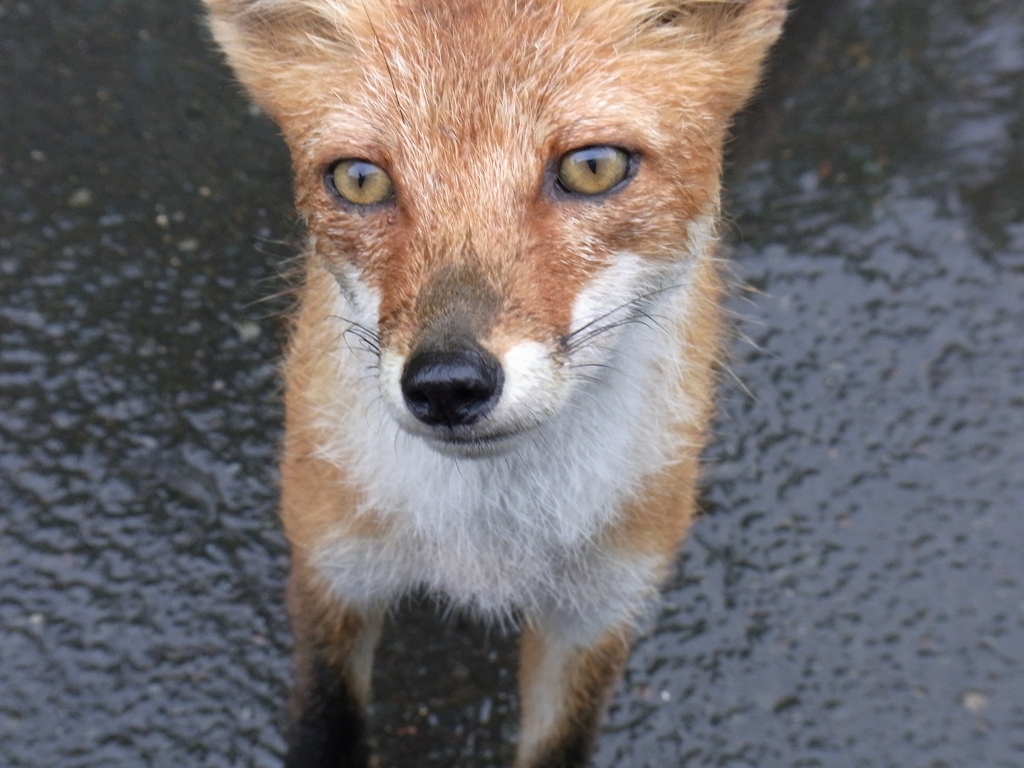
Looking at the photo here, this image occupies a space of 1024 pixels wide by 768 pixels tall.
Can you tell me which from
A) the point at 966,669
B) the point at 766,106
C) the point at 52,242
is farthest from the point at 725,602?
the point at 52,242

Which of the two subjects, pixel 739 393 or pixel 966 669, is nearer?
pixel 966 669

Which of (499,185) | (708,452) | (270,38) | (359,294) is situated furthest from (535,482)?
(708,452)

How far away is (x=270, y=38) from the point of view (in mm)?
2721

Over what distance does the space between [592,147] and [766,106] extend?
3608 mm

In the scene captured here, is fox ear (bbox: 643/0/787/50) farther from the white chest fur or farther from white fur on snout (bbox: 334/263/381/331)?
white fur on snout (bbox: 334/263/381/331)

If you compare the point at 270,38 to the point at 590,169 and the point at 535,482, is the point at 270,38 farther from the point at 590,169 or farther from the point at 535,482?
the point at 535,482

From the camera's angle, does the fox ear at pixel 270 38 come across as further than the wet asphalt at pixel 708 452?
No

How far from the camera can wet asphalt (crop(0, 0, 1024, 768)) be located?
12.0ft

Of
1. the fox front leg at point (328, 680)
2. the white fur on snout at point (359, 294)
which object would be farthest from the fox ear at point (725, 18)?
the fox front leg at point (328, 680)

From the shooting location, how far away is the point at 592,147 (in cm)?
222

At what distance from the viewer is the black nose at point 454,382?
2.00m

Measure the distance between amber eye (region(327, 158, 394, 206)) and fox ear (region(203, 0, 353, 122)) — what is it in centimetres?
39

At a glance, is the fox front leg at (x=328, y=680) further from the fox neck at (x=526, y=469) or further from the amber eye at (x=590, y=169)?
the amber eye at (x=590, y=169)

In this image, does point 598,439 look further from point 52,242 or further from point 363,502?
point 52,242
